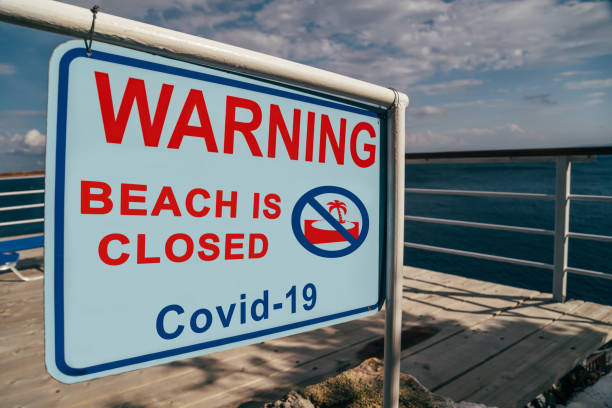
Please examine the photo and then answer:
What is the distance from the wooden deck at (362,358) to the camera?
6.06ft

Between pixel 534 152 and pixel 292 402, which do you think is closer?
pixel 292 402

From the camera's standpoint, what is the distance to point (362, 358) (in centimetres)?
222

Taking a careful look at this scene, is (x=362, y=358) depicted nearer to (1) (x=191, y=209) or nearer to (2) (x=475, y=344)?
(2) (x=475, y=344)

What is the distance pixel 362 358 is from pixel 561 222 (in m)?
2.06

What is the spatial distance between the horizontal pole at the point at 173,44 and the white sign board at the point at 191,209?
35mm

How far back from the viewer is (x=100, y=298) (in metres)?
0.71

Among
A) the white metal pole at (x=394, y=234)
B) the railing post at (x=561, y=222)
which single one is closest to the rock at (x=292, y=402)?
the white metal pole at (x=394, y=234)

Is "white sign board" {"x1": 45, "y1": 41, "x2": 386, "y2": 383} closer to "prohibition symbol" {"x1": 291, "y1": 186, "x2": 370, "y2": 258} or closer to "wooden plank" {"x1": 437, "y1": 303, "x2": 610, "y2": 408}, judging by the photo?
"prohibition symbol" {"x1": 291, "y1": 186, "x2": 370, "y2": 258}

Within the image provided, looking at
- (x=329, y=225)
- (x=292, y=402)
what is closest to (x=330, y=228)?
(x=329, y=225)

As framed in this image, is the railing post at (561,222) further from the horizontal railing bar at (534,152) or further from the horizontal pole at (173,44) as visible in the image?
the horizontal pole at (173,44)

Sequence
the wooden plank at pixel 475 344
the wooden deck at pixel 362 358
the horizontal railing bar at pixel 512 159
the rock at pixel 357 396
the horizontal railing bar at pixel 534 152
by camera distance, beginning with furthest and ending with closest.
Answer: the horizontal railing bar at pixel 512 159 < the horizontal railing bar at pixel 534 152 < the wooden plank at pixel 475 344 < the wooden deck at pixel 362 358 < the rock at pixel 357 396

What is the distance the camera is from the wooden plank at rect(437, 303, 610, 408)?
74.5 inches

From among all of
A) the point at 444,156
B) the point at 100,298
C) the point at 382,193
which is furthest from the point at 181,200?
the point at 444,156

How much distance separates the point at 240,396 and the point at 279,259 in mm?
1220
